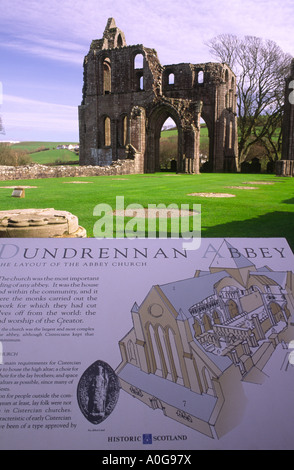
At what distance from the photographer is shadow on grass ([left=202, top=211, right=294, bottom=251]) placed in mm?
5918

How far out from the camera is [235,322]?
7.89ft

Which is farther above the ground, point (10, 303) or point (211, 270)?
point (211, 270)

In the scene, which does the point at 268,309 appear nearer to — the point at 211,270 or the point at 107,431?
the point at 211,270

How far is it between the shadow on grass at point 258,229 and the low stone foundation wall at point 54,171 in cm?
1340

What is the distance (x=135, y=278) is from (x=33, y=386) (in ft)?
2.84

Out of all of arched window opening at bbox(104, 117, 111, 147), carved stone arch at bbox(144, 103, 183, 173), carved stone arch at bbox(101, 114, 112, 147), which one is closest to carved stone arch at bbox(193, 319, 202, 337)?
carved stone arch at bbox(144, 103, 183, 173)

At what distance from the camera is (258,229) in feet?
20.8

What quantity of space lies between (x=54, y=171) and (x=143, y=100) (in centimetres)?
1377

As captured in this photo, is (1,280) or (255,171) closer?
(1,280)

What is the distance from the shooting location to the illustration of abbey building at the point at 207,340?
83.4 inches

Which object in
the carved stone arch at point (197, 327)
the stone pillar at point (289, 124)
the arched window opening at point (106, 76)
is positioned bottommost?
the carved stone arch at point (197, 327)

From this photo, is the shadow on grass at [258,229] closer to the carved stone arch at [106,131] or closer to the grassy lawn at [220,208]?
the grassy lawn at [220,208]

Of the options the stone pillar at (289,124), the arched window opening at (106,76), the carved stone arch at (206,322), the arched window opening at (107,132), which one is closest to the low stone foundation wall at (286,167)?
the stone pillar at (289,124)
